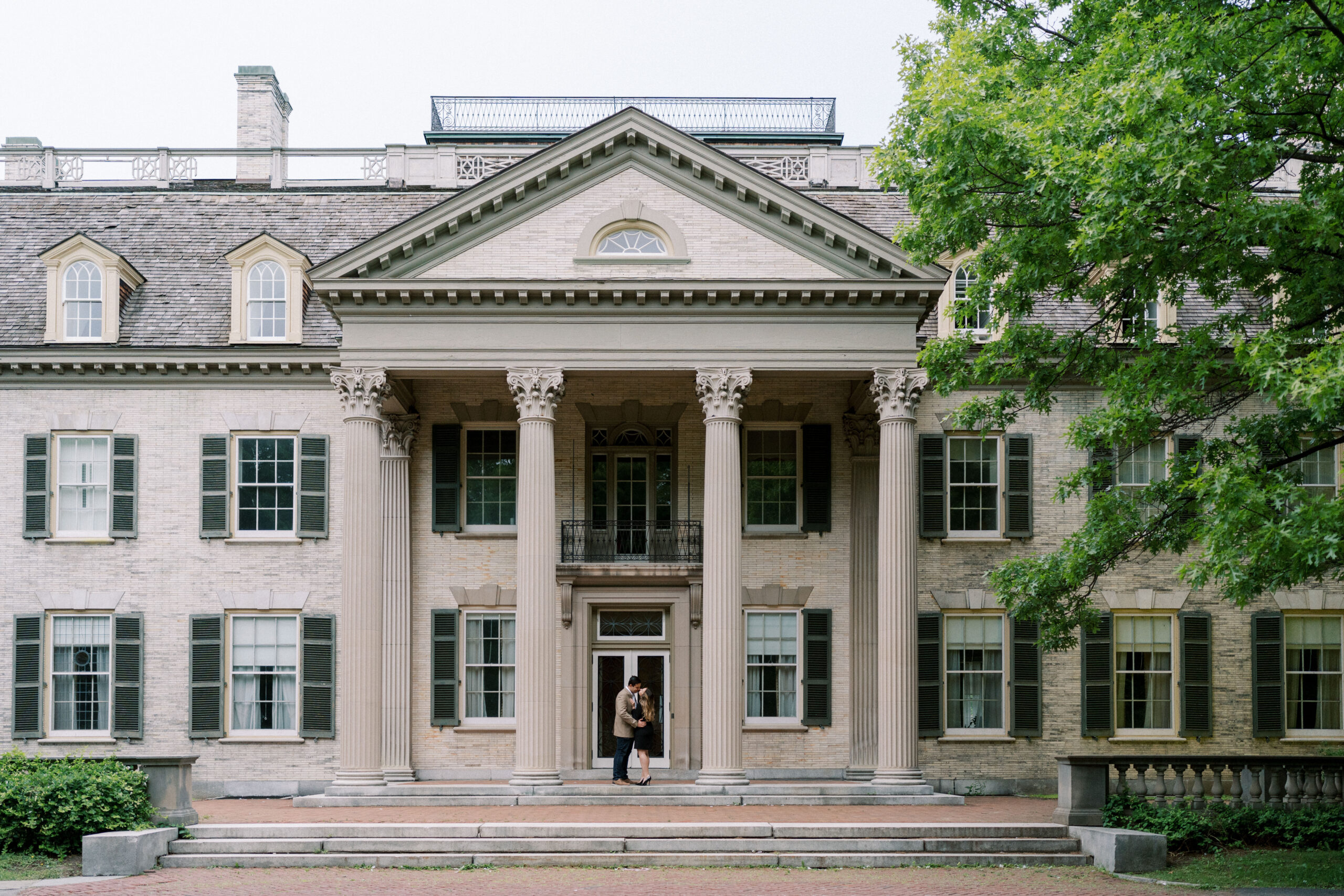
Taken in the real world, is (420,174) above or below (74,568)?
above

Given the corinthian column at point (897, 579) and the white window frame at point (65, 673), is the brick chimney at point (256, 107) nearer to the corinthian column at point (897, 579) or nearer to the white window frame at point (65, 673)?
the white window frame at point (65, 673)

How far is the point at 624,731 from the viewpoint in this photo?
23.6 m

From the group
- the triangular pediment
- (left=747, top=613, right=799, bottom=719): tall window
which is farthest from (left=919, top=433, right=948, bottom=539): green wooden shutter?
the triangular pediment

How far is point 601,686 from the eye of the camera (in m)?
26.7

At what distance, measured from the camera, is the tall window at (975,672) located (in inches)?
1037

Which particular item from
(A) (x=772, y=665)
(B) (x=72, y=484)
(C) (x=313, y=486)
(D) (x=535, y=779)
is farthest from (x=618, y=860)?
(B) (x=72, y=484)

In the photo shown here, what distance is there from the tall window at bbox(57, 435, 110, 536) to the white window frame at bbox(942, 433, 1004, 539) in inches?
673

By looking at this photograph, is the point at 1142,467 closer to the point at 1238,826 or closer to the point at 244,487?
the point at 1238,826

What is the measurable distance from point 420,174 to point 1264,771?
22.3 meters

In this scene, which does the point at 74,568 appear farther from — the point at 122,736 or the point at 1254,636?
the point at 1254,636

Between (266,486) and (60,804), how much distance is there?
33.0 ft

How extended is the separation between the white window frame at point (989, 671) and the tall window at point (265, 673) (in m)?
13.0

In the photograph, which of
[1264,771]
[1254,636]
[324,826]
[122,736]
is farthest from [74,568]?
[1254,636]

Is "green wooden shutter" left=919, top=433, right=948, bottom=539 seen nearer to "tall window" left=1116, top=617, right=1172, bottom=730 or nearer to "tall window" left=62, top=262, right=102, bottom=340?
"tall window" left=1116, top=617, right=1172, bottom=730
